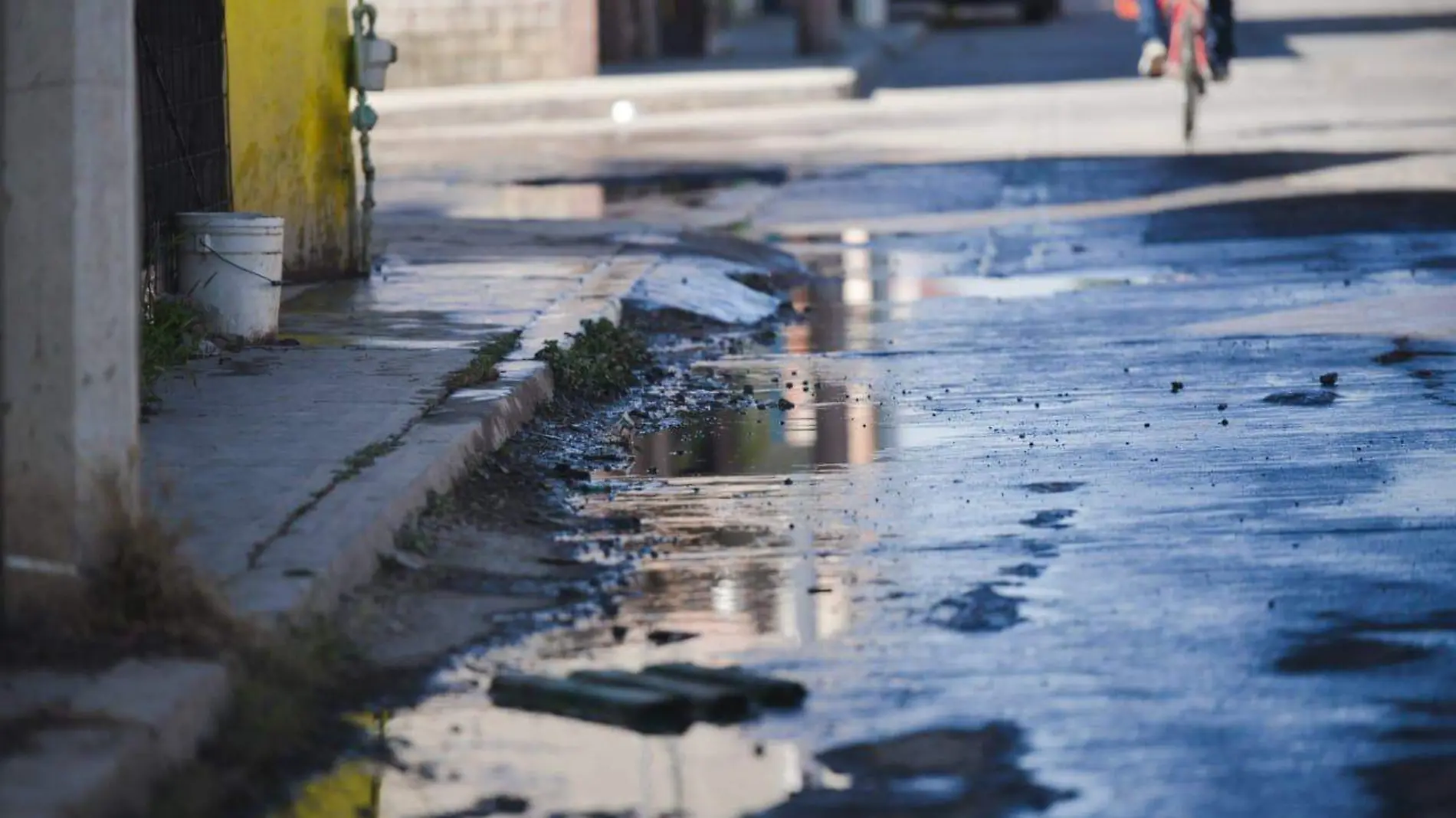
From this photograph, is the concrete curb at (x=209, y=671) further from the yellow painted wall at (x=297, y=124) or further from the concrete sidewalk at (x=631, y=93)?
the concrete sidewalk at (x=631, y=93)

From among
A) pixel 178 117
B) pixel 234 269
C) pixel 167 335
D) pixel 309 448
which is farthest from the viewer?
pixel 178 117

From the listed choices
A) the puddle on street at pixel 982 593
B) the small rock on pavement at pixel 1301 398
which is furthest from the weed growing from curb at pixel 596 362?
the small rock on pavement at pixel 1301 398

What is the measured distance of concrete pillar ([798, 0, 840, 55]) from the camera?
36.1m

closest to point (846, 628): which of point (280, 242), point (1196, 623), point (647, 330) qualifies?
point (1196, 623)

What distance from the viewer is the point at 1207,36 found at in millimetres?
21531

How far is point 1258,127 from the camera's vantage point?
23.6 meters

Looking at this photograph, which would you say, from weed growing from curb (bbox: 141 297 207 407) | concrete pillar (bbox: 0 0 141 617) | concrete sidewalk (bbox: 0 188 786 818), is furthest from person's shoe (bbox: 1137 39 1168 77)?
concrete pillar (bbox: 0 0 141 617)

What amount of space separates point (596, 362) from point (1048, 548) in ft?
11.7

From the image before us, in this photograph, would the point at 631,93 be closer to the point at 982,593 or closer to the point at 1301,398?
the point at 1301,398

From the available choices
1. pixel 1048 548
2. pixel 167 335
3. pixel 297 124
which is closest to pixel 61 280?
pixel 1048 548

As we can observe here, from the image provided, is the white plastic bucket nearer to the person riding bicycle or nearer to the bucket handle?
the bucket handle

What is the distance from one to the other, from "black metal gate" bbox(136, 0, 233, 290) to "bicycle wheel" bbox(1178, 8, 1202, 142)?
10.7m

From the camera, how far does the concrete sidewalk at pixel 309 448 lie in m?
5.23

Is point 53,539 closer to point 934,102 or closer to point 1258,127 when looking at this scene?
point 1258,127
